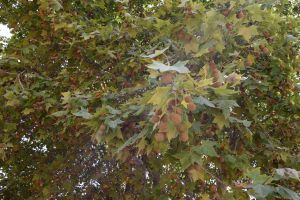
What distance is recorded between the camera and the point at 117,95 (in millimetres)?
4254

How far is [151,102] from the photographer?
285 centimetres

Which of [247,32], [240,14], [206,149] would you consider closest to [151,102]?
[206,149]

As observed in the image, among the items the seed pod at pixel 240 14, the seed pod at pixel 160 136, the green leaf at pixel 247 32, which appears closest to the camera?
the seed pod at pixel 160 136

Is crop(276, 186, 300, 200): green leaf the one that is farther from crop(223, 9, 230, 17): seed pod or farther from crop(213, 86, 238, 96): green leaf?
crop(223, 9, 230, 17): seed pod

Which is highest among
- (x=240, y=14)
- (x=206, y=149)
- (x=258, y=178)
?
(x=240, y=14)

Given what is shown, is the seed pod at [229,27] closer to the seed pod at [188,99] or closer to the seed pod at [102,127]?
the seed pod at [188,99]

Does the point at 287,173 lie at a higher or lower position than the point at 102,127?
lower

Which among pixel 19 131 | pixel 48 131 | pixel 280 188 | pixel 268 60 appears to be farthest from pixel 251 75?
pixel 19 131

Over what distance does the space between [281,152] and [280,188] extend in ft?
6.83

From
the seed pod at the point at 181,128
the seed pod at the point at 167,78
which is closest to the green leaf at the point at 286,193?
the seed pod at the point at 181,128

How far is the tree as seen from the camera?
3.00 meters

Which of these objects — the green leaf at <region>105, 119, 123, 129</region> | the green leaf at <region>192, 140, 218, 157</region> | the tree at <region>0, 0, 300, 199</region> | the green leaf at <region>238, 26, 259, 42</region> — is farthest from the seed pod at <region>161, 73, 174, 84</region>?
the green leaf at <region>238, 26, 259, 42</region>

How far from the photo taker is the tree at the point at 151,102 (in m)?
3.00

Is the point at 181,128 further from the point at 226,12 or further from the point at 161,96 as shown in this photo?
the point at 226,12
